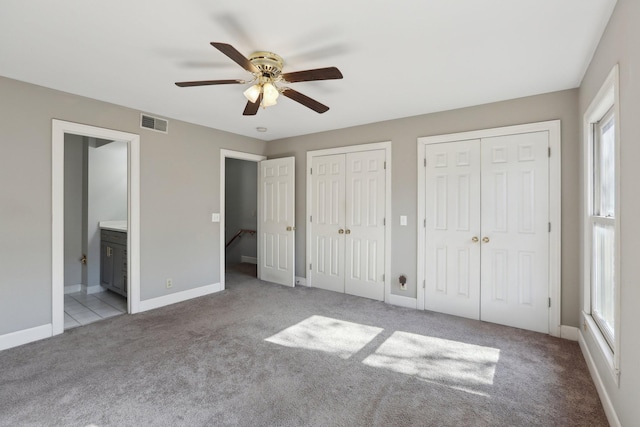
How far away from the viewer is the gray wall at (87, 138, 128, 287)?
176 inches

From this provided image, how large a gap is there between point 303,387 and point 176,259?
2674 mm

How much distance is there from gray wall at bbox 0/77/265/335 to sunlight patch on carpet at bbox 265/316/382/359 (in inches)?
74.6

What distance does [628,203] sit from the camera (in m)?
1.58

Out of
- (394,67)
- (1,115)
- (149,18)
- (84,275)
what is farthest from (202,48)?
(84,275)

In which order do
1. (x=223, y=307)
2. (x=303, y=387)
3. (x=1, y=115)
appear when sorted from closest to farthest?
(x=303, y=387)
(x=1, y=115)
(x=223, y=307)

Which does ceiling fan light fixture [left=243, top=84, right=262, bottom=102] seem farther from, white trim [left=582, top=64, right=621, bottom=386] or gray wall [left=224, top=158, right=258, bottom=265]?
gray wall [left=224, top=158, right=258, bottom=265]

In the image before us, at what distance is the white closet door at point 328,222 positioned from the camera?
450cm

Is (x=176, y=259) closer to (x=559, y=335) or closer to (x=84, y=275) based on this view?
(x=84, y=275)

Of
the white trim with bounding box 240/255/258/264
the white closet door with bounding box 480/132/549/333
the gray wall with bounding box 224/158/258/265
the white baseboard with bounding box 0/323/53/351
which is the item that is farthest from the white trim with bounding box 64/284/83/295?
the white closet door with bounding box 480/132/549/333

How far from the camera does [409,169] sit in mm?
3877

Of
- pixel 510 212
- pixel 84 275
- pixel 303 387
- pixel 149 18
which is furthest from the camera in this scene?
pixel 84 275

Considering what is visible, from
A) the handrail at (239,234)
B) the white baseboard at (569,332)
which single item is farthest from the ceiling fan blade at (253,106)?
the handrail at (239,234)

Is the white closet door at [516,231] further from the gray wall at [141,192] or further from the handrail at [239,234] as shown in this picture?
the handrail at [239,234]

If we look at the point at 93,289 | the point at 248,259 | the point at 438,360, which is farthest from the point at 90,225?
the point at 438,360
